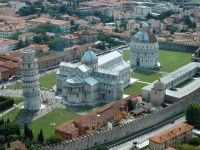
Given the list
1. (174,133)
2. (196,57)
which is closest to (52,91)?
(174,133)

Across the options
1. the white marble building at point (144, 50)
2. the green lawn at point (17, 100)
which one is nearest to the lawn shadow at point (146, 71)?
the white marble building at point (144, 50)

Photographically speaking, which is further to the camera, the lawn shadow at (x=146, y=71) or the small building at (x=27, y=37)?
the small building at (x=27, y=37)

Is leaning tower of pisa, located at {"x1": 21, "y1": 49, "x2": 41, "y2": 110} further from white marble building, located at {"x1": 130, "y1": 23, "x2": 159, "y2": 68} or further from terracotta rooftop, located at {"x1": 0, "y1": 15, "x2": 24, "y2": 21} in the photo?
terracotta rooftop, located at {"x1": 0, "y1": 15, "x2": 24, "y2": 21}

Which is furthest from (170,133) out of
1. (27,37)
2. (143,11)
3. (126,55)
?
(143,11)

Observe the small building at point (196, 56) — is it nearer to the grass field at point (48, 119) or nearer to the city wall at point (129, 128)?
the city wall at point (129, 128)

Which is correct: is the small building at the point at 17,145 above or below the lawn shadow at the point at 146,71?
below

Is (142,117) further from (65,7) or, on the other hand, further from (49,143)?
(65,7)

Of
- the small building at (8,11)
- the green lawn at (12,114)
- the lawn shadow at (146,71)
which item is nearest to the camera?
the green lawn at (12,114)
